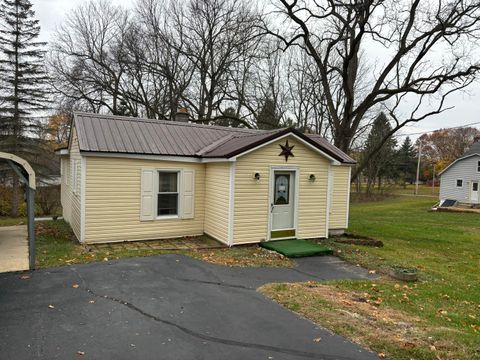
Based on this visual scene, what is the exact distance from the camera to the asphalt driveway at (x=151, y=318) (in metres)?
4.15

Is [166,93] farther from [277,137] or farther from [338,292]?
[338,292]

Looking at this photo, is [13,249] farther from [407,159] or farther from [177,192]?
[407,159]

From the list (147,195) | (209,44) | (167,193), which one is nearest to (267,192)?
(167,193)

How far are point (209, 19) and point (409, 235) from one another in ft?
59.6

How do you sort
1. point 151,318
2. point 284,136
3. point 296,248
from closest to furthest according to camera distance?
1. point 151,318
2. point 296,248
3. point 284,136

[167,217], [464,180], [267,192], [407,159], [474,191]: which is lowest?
[167,217]

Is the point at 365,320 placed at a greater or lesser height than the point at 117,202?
lesser

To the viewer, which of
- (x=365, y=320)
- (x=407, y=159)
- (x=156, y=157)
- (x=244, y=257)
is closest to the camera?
(x=365, y=320)

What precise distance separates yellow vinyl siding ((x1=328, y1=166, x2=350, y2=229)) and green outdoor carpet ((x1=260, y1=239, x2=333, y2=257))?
2542 millimetres

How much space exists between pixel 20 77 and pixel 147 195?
16.4 m

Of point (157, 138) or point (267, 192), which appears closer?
point (267, 192)

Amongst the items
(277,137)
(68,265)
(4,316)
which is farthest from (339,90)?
(4,316)

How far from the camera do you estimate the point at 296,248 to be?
9.70 m

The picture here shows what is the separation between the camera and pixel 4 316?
191 inches
